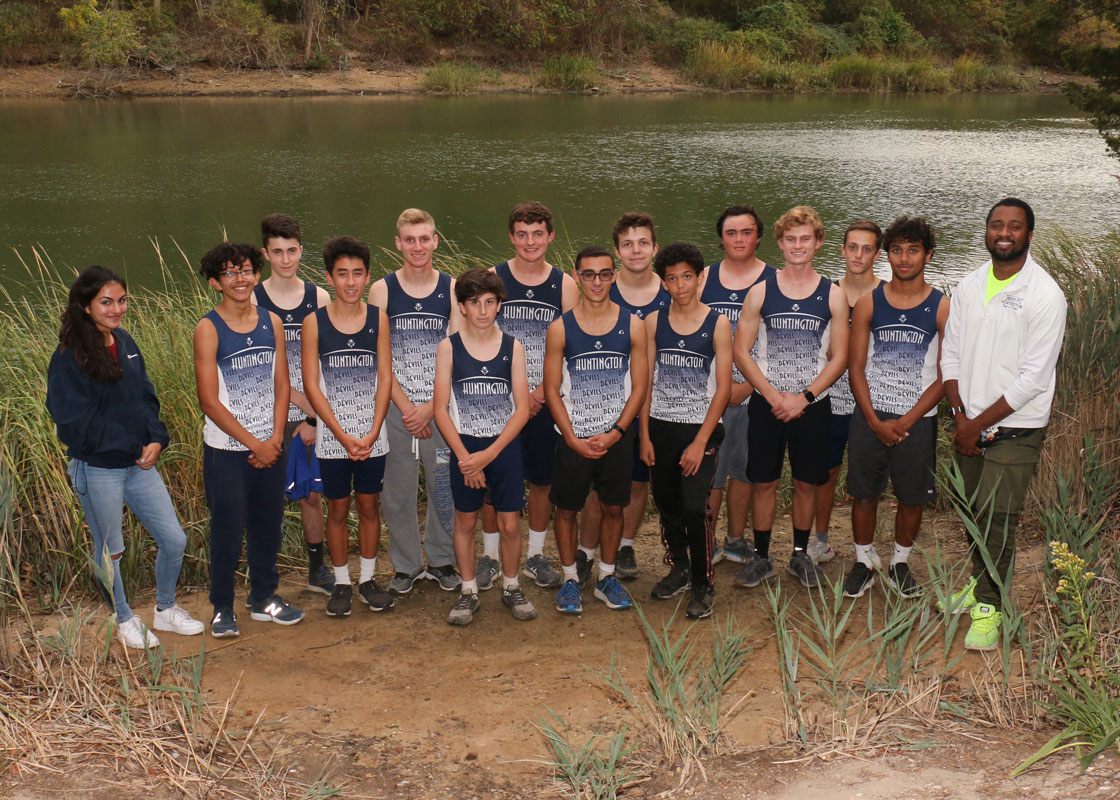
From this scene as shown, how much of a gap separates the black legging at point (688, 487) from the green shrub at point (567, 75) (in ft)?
94.7

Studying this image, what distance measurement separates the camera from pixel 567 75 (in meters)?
31.6

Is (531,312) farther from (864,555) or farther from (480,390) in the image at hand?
(864,555)

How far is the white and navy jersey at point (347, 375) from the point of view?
168 inches

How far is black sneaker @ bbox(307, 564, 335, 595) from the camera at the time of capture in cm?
469

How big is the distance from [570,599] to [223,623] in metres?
1.41

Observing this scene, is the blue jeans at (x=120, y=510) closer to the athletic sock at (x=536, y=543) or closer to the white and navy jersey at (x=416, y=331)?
the white and navy jersey at (x=416, y=331)

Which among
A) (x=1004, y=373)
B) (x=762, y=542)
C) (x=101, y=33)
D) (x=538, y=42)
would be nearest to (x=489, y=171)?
(x=762, y=542)

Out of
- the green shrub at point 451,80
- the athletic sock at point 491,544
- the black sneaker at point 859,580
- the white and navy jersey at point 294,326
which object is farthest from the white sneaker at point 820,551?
the green shrub at point 451,80

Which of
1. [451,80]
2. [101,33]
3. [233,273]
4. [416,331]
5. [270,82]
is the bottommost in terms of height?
[416,331]

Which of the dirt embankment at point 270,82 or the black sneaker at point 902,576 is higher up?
the dirt embankment at point 270,82

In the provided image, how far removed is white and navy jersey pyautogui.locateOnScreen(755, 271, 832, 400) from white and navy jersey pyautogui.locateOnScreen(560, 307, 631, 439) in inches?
24.7

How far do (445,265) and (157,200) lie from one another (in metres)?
8.42

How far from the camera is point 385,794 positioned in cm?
311

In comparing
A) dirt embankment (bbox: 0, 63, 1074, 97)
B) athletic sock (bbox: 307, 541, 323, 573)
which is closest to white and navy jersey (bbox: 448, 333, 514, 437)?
athletic sock (bbox: 307, 541, 323, 573)
